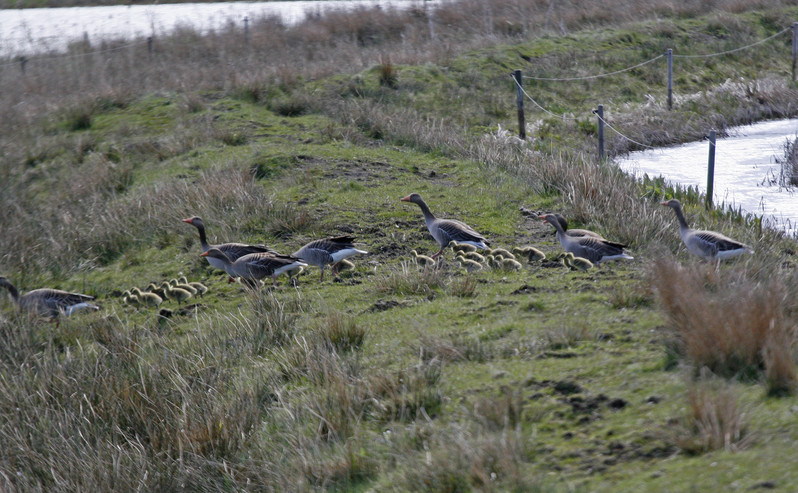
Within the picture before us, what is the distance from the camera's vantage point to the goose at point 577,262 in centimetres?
897

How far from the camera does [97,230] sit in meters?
13.2

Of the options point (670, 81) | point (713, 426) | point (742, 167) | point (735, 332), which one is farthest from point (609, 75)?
point (713, 426)

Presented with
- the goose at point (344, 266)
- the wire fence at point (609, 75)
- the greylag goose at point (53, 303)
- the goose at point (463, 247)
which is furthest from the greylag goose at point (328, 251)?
the wire fence at point (609, 75)

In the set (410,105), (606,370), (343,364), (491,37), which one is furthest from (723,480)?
(491,37)

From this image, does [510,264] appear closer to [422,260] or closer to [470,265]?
[470,265]

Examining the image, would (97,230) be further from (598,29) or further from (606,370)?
(598,29)

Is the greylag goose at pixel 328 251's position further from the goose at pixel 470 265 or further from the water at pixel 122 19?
the water at pixel 122 19

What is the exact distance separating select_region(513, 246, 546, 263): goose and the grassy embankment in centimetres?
27

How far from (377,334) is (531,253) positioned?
10.4 ft

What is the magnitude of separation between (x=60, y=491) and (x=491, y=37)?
2261 cm

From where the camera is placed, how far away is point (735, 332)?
17.0ft

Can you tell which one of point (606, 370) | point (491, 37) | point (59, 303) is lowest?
point (59, 303)

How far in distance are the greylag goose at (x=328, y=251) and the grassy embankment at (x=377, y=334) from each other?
0.33 meters

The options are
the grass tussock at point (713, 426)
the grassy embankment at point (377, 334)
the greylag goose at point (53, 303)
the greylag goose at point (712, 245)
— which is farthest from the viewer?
the greylag goose at point (53, 303)
